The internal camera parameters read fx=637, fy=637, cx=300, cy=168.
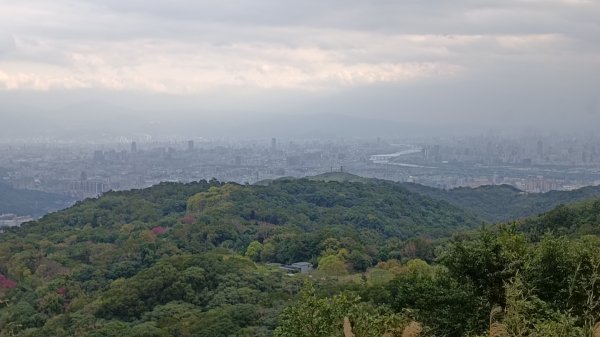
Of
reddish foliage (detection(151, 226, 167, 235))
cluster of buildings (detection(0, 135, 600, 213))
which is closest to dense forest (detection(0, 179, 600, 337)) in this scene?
reddish foliage (detection(151, 226, 167, 235))

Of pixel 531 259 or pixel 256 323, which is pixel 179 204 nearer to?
pixel 256 323

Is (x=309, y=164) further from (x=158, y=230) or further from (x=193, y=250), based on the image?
(x=193, y=250)

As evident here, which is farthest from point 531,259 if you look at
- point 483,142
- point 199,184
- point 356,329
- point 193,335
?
point 483,142

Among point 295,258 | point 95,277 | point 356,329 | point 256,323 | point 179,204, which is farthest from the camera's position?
point 179,204

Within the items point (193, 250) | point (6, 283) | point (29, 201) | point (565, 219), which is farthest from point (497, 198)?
point (29, 201)

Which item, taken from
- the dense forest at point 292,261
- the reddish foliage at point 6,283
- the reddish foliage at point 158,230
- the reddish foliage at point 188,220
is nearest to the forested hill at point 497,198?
the dense forest at point 292,261

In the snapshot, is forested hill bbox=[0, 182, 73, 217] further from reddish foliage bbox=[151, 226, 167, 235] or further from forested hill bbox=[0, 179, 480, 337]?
reddish foliage bbox=[151, 226, 167, 235]

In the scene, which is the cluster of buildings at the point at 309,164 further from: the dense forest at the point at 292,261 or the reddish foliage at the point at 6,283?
the reddish foliage at the point at 6,283
